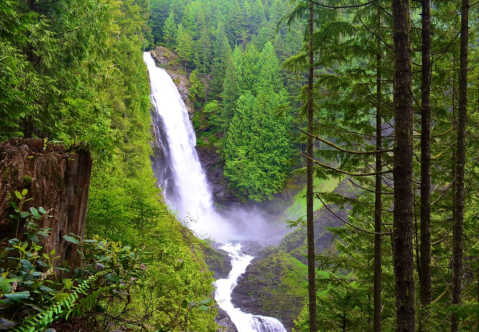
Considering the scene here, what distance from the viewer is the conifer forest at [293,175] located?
2461 mm

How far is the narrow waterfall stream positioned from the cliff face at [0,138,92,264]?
66.2 ft

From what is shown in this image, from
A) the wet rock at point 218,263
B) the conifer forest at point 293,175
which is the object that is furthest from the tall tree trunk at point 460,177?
the wet rock at point 218,263

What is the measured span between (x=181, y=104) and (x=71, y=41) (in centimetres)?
2552

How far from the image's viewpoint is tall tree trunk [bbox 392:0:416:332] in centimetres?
315

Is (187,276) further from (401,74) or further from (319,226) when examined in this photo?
(319,226)

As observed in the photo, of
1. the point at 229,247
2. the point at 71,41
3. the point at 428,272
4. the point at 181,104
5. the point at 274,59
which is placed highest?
the point at 274,59

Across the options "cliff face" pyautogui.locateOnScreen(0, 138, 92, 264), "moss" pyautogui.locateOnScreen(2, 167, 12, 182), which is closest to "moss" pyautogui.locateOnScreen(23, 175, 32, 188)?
"cliff face" pyautogui.locateOnScreen(0, 138, 92, 264)

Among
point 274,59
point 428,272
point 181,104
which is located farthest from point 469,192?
point 274,59

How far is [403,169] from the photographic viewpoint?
320 centimetres

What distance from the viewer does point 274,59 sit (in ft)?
122

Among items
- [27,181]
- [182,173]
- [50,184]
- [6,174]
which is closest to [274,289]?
[182,173]

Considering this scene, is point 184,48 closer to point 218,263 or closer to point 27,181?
point 218,263

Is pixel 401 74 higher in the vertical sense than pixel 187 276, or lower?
higher

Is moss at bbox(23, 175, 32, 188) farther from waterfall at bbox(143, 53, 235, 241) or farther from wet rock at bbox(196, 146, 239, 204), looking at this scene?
wet rock at bbox(196, 146, 239, 204)
